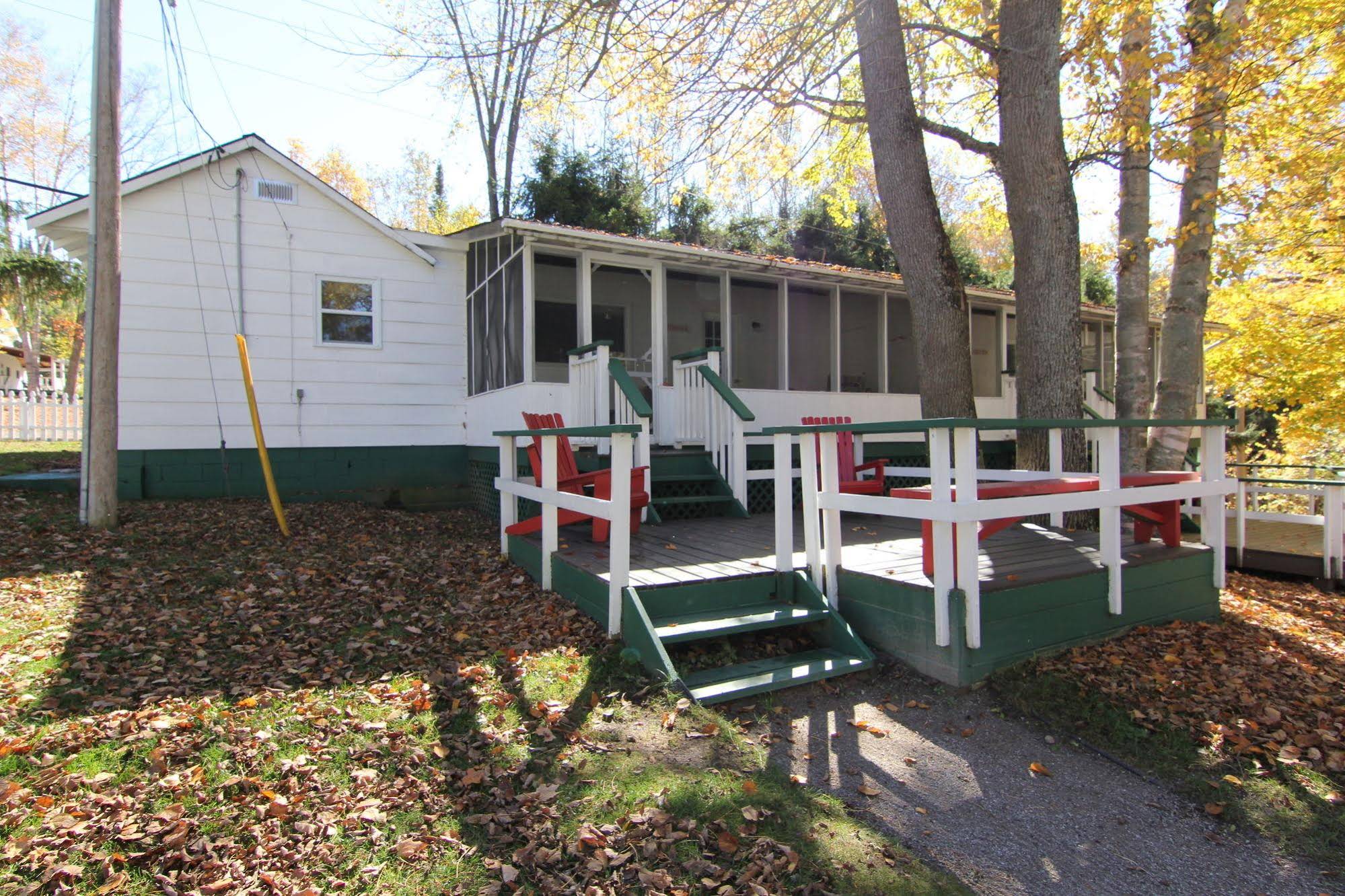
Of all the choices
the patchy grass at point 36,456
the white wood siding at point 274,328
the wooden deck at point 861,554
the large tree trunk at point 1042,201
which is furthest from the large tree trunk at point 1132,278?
the patchy grass at point 36,456

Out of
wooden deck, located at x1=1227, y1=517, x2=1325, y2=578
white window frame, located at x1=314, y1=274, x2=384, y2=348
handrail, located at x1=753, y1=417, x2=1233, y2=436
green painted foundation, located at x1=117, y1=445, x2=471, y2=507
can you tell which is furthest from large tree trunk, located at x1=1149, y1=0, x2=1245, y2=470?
white window frame, located at x1=314, y1=274, x2=384, y2=348

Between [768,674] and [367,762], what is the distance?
1.99 m

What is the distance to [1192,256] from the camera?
305 inches

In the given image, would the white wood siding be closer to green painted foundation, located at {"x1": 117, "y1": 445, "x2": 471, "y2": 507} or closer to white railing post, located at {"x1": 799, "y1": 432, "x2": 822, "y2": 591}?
green painted foundation, located at {"x1": 117, "y1": 445, "x2": 471, "y2": 507}

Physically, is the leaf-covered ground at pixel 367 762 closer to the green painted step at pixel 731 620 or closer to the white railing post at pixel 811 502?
the green painted step at pixel 731 620

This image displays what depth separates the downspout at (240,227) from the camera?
30.6 feet

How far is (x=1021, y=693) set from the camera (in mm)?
3844

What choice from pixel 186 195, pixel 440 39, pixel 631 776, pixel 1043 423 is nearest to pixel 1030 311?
pixel 1043 423

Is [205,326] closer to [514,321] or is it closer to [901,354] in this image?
[514,321]

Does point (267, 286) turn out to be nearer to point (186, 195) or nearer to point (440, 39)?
point (186, 195)

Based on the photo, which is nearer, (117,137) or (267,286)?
(117,137)

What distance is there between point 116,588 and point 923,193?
23.6 feet

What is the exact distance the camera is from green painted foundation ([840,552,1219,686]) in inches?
154

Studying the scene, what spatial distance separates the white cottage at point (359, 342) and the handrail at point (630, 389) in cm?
4
